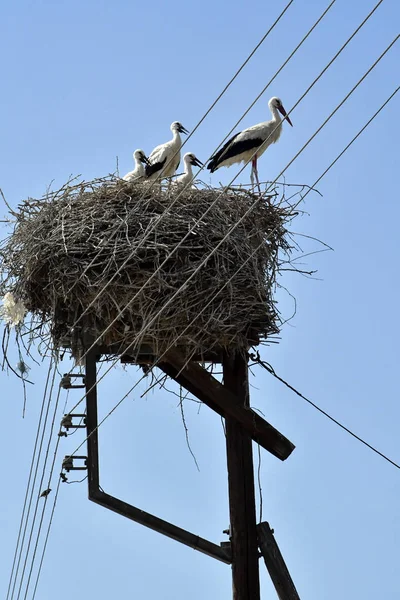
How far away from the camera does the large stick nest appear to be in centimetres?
755

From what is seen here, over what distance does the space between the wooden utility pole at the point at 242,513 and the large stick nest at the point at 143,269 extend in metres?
0.64

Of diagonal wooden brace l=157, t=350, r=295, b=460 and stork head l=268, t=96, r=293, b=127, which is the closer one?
diagonal wooden brace l=157, t=350, r=295, b=460

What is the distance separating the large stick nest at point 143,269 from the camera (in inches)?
297

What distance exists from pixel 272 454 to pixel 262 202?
210cm

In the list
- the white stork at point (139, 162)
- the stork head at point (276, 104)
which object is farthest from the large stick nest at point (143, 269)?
the stork head at point (276, 104)

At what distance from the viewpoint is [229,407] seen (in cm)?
710

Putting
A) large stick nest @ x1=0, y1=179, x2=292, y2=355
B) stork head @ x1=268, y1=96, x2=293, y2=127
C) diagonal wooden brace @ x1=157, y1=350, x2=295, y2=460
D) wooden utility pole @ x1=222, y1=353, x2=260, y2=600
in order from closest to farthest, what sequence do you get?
1. wooden utility pole @ x1=222, y1=353, x2=260, y2=600
2. diagonal wooden brace @ x1=157, y1=350, x2=295, y2=460
3. large stick nest @ x1=0, y1=179, x2=292, y2=355
4. stork head @ x1=268, y1=96, x2=293, y2=127

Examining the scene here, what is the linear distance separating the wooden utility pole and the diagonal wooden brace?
52 millimetres

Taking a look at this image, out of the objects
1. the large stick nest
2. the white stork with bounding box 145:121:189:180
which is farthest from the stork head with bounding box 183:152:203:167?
the large stick nest

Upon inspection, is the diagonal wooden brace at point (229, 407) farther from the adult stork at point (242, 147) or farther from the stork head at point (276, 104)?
the stork head at point (276, 104)

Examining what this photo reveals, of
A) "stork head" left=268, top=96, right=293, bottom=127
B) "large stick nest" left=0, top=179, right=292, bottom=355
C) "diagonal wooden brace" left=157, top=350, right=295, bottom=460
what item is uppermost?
"stork head" left=268, top=96, right=293, bottom=127

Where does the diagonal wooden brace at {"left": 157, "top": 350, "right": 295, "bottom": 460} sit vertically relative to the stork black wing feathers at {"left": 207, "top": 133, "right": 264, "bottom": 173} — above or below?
below

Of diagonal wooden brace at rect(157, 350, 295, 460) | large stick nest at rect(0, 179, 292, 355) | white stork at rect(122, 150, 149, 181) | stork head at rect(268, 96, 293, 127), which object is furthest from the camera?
stork head at rect(268, 96, 293, 127)

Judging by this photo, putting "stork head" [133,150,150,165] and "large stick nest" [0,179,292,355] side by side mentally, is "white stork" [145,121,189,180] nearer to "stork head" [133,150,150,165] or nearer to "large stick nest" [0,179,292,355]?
"stork head" [133,150,150,165]
